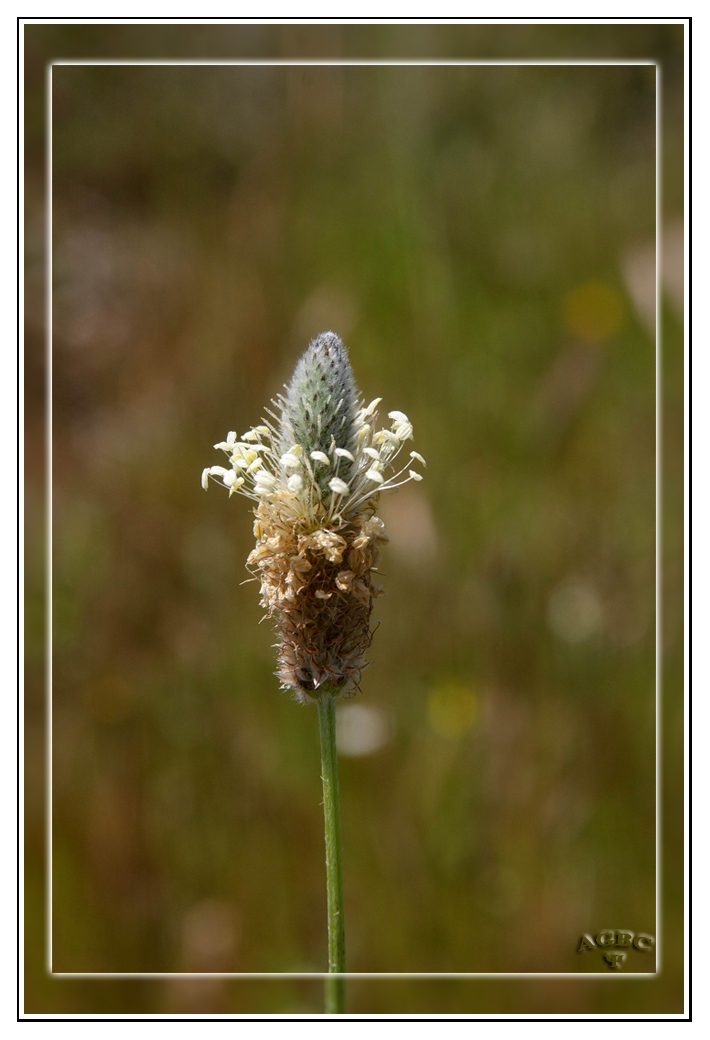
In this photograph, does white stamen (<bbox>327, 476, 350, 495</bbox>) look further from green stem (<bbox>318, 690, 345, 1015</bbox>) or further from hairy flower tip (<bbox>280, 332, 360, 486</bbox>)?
green stem (<bbox>318, 690, 345, 1015</bbox>)

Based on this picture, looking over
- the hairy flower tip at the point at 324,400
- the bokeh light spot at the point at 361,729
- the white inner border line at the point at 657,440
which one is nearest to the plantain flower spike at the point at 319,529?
the hairy flower tip at the point at 324,400

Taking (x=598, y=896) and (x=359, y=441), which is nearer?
(x=359, y=441)

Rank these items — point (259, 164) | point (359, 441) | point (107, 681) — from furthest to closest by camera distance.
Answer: point (259, 164)
point (107, 681)
point (359, 441)

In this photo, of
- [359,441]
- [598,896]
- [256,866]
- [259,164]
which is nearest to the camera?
[359,441]

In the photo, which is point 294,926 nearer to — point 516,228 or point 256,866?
point 256,866

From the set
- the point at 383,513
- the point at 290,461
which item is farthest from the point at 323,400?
the point at 383,513

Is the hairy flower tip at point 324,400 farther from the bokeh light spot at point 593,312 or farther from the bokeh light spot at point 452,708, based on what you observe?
the bokeh light spot at point 593,312

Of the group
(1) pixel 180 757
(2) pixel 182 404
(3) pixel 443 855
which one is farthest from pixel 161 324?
(3) pixel 443 855

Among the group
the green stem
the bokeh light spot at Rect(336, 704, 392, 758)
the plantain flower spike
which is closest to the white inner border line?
the green stem

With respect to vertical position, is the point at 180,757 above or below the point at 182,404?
below
